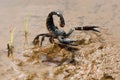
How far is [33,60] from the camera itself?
5.07 m

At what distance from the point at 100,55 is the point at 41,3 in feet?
9.38

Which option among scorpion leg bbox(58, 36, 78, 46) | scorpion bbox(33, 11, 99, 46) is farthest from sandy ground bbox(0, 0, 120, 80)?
scorpion leg bbox(58, 36, 78, 46)

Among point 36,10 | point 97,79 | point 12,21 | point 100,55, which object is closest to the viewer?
point 97,79

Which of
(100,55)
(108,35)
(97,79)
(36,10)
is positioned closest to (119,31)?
(108,35)

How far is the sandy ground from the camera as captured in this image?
4988 mm

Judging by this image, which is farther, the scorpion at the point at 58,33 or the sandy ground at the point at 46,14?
the scorpion at the point at 58,33

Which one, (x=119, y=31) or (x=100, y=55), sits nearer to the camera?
(x=100, y=55)

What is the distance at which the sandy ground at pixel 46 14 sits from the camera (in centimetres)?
499

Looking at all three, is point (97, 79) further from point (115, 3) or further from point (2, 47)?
point (115, 3)

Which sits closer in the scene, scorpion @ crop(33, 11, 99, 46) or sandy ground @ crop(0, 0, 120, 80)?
sandy ground @ crop(0, 0, 120, 80)

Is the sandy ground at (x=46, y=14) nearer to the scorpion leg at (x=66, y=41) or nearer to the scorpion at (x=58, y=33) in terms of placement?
the scorpion at (x=58, y=33)

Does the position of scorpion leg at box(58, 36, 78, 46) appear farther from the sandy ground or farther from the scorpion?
the sandy ground

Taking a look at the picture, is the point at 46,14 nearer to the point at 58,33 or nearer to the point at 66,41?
the point at 58,33

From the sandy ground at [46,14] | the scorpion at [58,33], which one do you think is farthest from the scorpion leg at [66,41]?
the sandy ground at [46,14]
